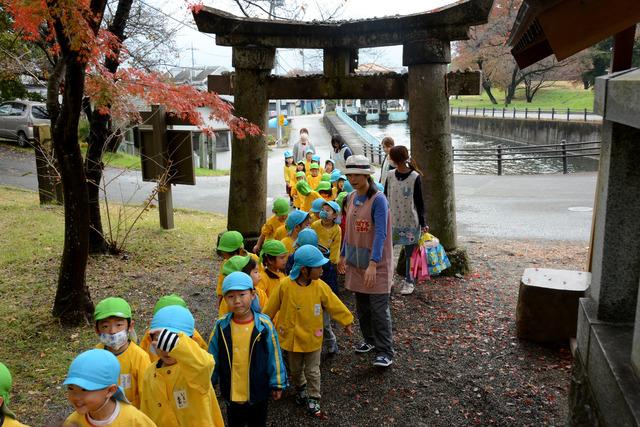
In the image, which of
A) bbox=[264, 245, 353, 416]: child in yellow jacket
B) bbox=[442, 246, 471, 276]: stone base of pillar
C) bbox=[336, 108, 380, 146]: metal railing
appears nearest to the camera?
bbox=[264, 245, 353, 416]: child in yellow jacket

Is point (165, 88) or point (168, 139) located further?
point (168, 139)

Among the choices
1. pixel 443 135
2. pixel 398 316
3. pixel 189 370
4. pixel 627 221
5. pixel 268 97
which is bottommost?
pixel 398 316

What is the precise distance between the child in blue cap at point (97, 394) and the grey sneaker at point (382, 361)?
2.66 meters

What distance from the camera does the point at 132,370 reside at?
3328 millimetres

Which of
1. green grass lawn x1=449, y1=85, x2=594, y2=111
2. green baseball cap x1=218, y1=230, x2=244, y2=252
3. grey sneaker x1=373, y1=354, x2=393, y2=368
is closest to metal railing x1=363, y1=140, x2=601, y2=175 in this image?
grey sneaker x1=373, y1=354, x2=393, y2=368

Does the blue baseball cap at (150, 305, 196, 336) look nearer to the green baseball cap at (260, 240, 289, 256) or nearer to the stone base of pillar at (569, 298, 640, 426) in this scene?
the green baseball cap at (260, 240, 289, 256)

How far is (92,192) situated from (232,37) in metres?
3.19

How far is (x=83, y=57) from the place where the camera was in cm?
530

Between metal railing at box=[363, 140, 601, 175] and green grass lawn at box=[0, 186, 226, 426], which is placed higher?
metal railing at box=[363, 140, 601, 175]

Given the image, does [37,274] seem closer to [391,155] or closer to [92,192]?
[92,192]

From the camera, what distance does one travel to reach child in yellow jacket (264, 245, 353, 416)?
4.20 metres

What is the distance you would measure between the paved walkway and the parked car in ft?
2.43

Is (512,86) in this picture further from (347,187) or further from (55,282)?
(55,282)

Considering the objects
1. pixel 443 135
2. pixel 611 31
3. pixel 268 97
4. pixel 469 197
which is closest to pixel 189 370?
pixel 611 31
